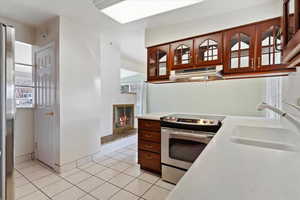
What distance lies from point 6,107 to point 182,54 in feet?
7.22

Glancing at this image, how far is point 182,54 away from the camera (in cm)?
239

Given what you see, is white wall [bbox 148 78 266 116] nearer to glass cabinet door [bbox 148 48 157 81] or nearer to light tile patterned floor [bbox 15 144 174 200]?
glass cabinet door [bbox 148 48 157 81]

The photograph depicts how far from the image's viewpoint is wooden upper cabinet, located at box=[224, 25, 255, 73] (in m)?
1.87

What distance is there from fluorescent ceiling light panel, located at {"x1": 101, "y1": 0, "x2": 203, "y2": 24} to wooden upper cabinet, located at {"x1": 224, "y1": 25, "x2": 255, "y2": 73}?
79cm

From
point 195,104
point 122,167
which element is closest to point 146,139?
point 122,167

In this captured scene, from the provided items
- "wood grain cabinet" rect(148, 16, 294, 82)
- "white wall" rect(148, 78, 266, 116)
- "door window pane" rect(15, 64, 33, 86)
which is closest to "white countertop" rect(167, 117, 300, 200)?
"wood grain cabinet" rect(148, 16, 294, 82)

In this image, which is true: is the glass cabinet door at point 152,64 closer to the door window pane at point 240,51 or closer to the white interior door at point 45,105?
the door window pane at point 240,51

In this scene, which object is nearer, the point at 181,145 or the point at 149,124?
the point at 181,145

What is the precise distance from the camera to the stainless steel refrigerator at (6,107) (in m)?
0.95

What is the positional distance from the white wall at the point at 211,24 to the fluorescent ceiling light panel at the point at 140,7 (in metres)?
0.70

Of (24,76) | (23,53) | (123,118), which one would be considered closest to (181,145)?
(123,118)

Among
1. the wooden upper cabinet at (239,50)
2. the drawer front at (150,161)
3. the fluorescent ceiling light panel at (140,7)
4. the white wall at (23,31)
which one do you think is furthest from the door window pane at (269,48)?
the white wall at (23,31)

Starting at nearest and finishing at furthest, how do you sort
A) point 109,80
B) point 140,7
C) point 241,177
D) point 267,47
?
point 241,177 → point 140,7 → point 267,47 → point 109,80

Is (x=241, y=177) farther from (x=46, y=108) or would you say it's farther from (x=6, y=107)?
(x=46, y=108)
